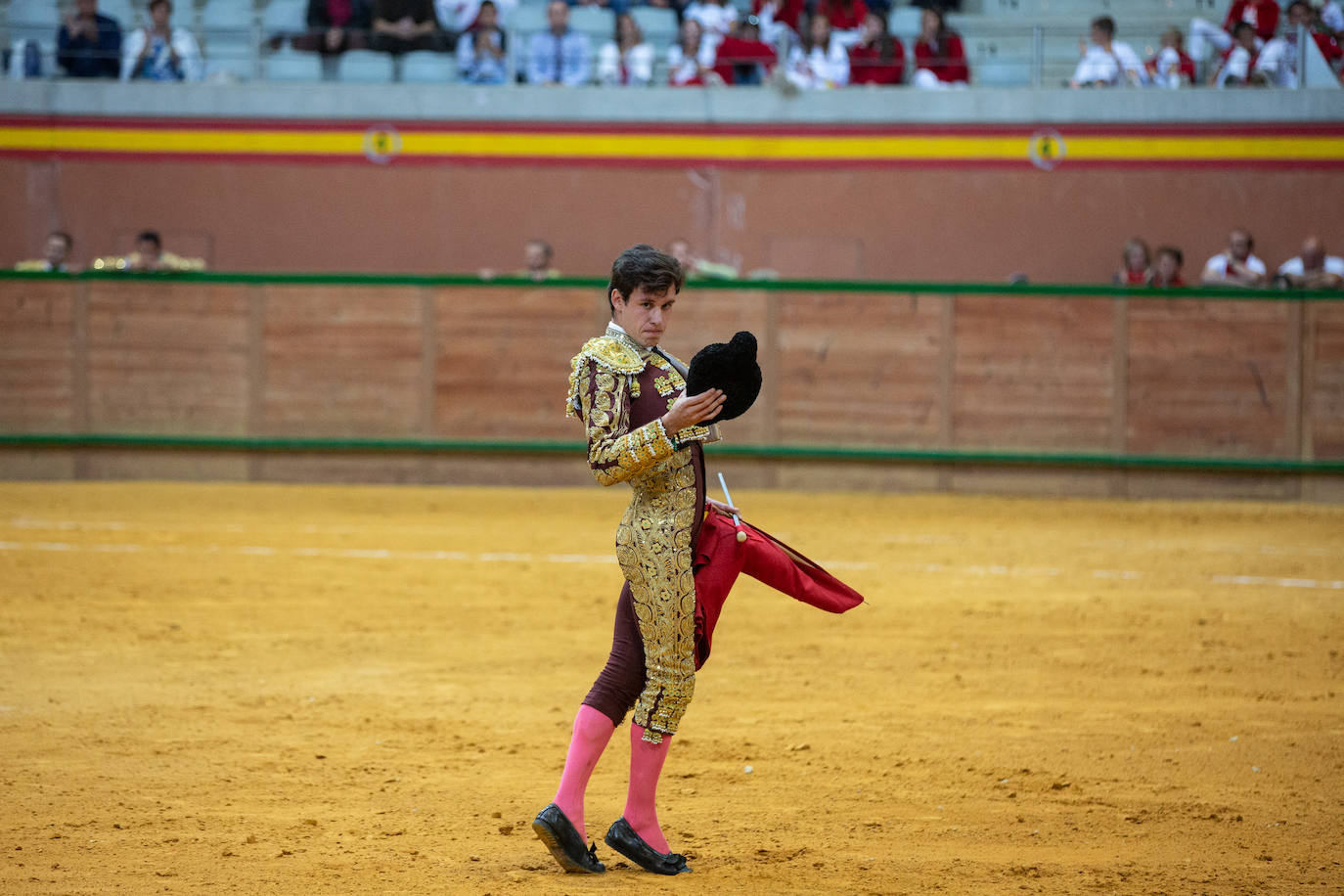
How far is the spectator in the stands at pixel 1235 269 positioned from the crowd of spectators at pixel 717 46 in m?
2.19

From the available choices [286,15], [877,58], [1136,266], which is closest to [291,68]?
[286,15]

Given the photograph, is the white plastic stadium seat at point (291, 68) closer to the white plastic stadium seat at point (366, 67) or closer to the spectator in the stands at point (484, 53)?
the white plastic stadium seat at point (366, 67)

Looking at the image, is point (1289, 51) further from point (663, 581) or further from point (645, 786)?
point (645, 786)

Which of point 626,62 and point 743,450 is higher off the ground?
point 626,62

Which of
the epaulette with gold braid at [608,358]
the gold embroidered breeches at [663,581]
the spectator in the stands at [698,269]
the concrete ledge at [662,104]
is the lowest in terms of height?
the gold embroidered breeches at [663,581]

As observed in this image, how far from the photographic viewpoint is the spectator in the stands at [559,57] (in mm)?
16453

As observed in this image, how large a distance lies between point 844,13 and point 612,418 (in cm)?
1376

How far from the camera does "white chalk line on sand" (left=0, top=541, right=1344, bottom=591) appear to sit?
9750mm

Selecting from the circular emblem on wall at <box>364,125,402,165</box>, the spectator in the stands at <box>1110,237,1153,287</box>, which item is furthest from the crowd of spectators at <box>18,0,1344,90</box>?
→ the spectator in the stands at <box>1110,237,1153,287</box>

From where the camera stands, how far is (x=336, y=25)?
17266mm

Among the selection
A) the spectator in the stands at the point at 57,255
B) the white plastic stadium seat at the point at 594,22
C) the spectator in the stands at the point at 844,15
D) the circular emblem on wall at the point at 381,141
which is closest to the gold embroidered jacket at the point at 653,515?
the spectator in the stands at the point at 57,255

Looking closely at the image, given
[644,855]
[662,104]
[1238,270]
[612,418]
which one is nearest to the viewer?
[612,418]

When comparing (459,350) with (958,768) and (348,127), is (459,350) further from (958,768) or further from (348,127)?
(958,768)

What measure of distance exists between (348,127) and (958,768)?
13.1 m
